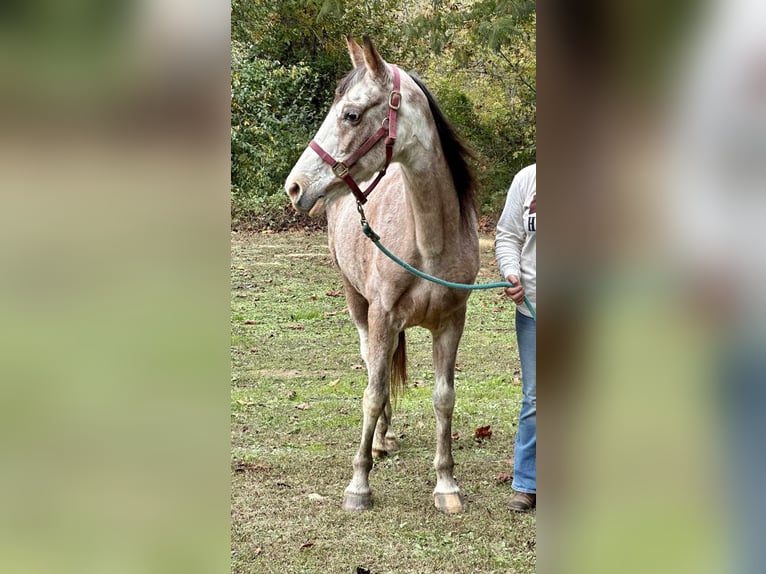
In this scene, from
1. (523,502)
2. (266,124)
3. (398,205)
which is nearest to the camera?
(523,502)

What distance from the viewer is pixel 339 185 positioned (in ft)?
10.5

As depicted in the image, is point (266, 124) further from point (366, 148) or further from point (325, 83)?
point (366, 148)

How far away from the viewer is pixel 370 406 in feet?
12.3

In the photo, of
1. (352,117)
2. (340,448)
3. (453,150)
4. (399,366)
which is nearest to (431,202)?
(453,150)

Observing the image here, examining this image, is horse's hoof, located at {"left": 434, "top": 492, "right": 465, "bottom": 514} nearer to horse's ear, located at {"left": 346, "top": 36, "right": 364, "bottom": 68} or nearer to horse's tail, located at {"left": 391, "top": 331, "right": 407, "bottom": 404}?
horse's tail, located at {"left": 391, "top": 331, "right": 407, "bottom": 404}

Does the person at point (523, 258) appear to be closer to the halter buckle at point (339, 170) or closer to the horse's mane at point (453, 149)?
the horse's mane at point (453, 149)

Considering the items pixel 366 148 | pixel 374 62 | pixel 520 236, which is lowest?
pixel 520 236

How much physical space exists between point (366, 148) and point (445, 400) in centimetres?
133

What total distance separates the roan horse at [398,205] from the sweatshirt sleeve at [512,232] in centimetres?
31

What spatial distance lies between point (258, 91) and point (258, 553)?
8.17 m

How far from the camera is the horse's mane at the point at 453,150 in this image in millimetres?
3441
